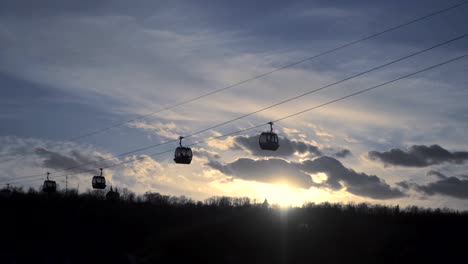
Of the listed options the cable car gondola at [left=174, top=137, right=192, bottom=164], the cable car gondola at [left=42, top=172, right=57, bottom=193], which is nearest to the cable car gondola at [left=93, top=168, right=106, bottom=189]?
the cable car gondola at [left=42, top=172, right=57, bottom=193]

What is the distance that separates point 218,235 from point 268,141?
1220 inches

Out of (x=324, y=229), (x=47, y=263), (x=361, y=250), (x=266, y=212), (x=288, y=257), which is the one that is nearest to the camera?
(x=47, y=263)

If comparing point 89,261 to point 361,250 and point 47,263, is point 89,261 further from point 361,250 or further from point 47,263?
point 361,250

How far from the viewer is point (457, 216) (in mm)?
99312

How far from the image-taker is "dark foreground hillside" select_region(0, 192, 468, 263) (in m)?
68.4

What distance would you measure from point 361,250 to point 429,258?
7.96 metres

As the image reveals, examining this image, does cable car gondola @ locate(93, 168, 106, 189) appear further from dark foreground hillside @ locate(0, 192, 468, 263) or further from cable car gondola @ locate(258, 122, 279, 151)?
cable car gondola @ locate(258, 122, 279, 151)

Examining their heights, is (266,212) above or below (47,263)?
above

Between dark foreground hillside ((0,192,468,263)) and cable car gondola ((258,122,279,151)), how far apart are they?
24.4m

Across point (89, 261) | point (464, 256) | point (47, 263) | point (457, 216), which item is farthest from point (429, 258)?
point (47, 263)

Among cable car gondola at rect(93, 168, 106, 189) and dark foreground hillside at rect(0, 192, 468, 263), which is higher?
cable car gondola at rect(93, 168, 106, 189)

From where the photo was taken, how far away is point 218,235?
2943 inches

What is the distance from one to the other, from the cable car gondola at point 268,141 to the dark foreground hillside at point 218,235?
24385 millimetres

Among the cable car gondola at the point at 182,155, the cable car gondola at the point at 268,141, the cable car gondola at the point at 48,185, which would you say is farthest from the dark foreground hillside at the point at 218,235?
the cable car gondola at the point at 268,141
